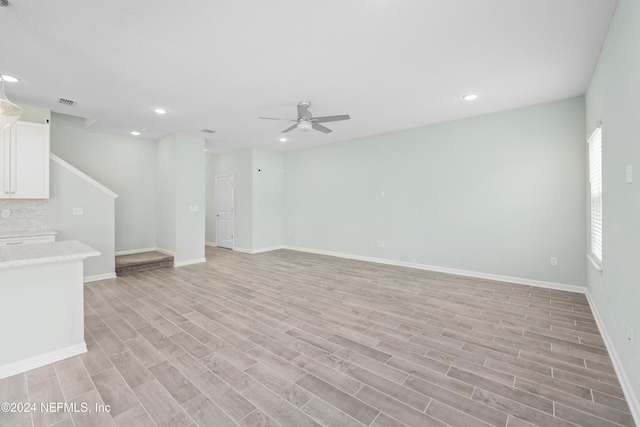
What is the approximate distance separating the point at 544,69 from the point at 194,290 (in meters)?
5.41

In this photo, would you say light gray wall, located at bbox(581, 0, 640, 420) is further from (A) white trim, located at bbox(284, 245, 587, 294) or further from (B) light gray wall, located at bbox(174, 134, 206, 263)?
(B) light gray wall, located at bbox(174, 134, 206, 263)

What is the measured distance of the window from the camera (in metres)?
3.12

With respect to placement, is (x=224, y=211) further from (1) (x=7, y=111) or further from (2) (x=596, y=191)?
(2) (x=596, y=191)

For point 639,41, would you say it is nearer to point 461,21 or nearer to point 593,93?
point 461,21

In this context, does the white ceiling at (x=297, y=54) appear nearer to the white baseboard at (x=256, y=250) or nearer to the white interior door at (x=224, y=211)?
the white interior door at (x=224, y=211)

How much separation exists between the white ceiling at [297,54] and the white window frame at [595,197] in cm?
81

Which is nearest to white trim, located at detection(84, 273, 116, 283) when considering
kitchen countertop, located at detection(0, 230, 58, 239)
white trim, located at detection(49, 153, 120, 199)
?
kitchen countertop, located at detection(0, 230, 58, 239)

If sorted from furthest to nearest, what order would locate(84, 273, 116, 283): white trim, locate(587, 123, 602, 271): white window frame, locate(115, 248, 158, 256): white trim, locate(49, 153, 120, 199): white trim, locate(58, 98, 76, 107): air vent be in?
locate(115, 248, 158, 256): white trim → locate(84, 273, 116, 283): white trim → locate(49, 153, 120, 199): white trim → locate(58, 98, 76, 107): air vent → locate(587, 123, 602, 271): white window frame

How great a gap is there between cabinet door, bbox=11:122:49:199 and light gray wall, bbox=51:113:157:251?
4.64 feet

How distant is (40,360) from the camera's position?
91.1 inches

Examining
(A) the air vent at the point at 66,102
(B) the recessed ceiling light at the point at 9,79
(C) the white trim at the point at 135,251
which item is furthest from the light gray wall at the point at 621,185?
(C) the white trim at the point at 135,251

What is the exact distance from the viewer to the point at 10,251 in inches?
94.0

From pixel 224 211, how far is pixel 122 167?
8.92ft

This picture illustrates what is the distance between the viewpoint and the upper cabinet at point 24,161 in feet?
12.8
